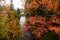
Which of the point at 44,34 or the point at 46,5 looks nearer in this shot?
the point at 46,5

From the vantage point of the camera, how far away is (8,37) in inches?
635

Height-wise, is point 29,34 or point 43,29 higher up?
point 43,29

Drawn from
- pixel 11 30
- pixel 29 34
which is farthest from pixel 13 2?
pixel 11 30

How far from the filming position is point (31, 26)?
16250 mm

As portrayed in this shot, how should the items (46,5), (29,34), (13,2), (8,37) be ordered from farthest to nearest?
(13,2)
(29,34)
(8,37)
(46,5)

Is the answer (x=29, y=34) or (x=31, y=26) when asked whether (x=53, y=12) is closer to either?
(x=31, y=26)

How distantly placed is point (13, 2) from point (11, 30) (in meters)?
7.92

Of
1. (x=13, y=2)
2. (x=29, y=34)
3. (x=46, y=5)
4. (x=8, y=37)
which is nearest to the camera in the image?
(x=46, y=5)

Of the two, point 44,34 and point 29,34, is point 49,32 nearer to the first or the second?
point 44,34

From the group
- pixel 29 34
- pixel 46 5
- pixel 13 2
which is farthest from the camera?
pixel 13 2

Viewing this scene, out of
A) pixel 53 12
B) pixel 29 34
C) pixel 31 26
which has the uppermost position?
pixel 53 12

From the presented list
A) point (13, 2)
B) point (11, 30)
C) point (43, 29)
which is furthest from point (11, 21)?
point (13, 2)

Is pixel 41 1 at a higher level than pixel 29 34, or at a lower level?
higher

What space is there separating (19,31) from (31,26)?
130 cm
